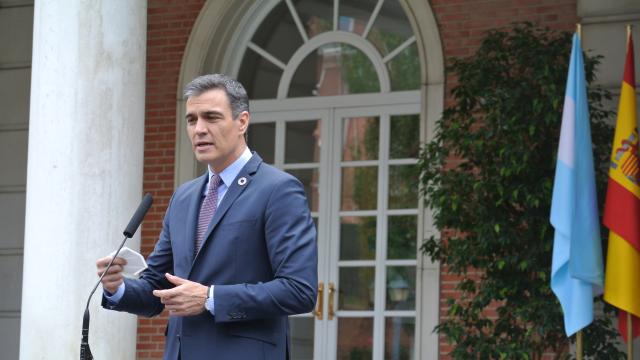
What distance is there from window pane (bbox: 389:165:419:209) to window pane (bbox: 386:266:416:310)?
511 mm

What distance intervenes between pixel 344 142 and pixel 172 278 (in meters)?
6.68

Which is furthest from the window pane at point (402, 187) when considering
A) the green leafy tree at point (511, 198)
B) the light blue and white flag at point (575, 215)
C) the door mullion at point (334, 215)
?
the light blue and white flag at point (575, 215)

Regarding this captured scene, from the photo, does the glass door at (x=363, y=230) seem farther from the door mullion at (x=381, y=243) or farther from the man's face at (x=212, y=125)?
the man's face at (x=212, y=125)

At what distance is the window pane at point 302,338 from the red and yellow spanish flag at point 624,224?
3.45 meters

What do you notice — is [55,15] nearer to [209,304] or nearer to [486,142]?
[486,142]

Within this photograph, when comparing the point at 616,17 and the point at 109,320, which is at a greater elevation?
the point at 616,17

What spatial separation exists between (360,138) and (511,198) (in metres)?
2.77

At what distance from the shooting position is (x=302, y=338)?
10.1m

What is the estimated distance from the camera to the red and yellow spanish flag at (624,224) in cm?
697

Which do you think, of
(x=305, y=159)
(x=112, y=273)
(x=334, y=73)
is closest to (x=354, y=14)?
(x=334, y=73)

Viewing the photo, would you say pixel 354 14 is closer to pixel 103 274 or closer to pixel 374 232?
pixel 374 232

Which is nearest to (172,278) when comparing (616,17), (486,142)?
(486,142)

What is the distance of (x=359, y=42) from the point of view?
10023mm

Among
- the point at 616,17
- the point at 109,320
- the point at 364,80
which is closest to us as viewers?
the point at 109,320
